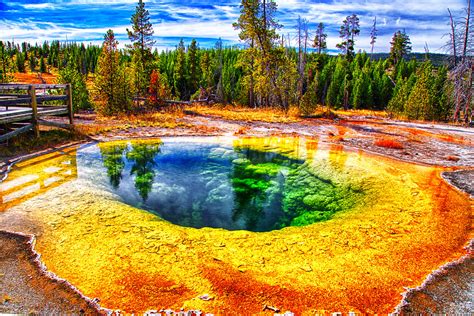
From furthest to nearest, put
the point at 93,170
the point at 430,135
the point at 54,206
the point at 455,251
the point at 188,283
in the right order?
the point at 430,135
the point at 93,170
the point at 54,206
the point at 455,251
the point at 188,283

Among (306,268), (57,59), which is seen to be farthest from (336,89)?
(57,59)

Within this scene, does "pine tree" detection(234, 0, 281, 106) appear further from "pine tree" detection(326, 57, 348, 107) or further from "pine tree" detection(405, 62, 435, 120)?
"pine tree" detection(326, 57, 348, 107)

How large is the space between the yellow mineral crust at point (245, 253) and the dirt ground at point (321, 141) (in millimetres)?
245

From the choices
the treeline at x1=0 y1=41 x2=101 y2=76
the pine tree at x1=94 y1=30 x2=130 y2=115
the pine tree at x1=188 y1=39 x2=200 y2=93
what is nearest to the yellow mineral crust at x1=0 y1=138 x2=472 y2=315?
the pine tree at x1=94 y1=30 x2=130 y2=115

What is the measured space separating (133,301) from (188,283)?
820mm

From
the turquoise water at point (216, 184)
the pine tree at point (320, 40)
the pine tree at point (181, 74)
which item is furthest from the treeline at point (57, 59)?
the turquoise water at point (216, 184)

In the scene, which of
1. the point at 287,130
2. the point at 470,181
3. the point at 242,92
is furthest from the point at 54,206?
the point at 242,92

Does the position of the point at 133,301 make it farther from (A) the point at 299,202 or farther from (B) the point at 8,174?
(B) the point at 8,174

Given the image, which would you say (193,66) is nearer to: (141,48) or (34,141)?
(141,48)

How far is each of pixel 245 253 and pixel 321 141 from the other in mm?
10937

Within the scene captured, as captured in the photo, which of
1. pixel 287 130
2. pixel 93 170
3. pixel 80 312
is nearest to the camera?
pixel 80 312

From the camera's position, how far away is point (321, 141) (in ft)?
50.8

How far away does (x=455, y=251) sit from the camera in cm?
570

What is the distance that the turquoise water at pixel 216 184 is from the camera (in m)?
8.46
